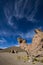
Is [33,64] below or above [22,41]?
below

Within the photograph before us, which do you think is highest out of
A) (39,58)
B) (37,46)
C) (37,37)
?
(37,37)

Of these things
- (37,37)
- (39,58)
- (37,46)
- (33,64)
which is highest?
(37,37)

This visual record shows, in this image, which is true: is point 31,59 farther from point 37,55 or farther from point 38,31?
point 38,31

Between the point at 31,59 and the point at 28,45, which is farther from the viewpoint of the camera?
the point at 28,45

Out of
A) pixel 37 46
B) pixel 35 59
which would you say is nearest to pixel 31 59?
pixel 35 59

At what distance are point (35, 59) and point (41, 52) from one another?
1.06m

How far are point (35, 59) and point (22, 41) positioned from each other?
9.31 feet

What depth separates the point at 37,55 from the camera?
1572 centimetres

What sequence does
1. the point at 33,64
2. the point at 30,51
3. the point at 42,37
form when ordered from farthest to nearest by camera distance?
the point at 30,51, the point at 42,37, the point at 33,64

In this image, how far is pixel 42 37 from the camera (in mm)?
15109

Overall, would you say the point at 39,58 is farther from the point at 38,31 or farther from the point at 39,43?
the point at 38,31

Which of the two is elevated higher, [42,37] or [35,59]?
[42,37]

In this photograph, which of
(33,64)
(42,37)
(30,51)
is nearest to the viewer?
(33,64)

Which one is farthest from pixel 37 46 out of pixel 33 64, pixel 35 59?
pixel 33 64
